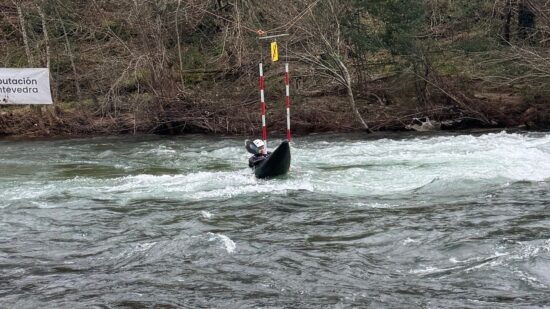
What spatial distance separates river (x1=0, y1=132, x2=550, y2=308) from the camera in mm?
5324

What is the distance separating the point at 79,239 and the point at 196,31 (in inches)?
554

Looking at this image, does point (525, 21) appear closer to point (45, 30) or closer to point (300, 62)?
point (300, 62)

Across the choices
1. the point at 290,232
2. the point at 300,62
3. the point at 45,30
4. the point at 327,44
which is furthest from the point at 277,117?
the point at 290,232

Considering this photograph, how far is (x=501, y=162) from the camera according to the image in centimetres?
1135

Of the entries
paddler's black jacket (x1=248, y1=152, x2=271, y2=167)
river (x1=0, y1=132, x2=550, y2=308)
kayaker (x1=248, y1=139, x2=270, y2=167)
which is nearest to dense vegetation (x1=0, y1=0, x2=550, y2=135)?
river (x1=0, y1=132, x2=550, y2=308)

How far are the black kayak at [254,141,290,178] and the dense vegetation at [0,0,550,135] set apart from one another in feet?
23.9

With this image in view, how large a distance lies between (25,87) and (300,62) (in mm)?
7979

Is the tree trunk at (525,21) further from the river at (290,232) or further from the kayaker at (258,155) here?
the kayaker at (258,155)

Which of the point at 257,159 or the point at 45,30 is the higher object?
the point at 45,30

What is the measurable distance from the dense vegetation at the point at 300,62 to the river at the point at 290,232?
14.4 ft

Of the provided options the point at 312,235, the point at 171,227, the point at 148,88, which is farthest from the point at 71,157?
the point at 312,235

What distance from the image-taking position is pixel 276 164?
34.6 ft

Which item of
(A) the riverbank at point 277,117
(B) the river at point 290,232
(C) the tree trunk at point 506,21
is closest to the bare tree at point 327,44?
(A) the riverbank at point 277,117

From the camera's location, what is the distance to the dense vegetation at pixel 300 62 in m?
17.5
